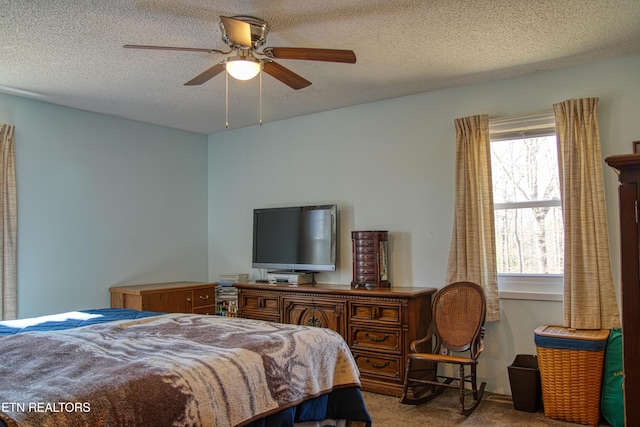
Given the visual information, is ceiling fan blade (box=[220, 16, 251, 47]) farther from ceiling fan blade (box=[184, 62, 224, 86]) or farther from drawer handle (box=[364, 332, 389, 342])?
drawer handle (box=[364, 332, 389, 342])

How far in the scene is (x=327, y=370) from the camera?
A: 8.50ft

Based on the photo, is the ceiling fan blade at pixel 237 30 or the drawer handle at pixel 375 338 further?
the drawer handle at pixel 375 338

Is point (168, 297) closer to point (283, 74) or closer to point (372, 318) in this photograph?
point (372, 318)

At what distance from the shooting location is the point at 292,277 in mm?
4758

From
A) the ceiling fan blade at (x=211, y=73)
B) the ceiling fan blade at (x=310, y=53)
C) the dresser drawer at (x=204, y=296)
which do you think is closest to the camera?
the ceiling fan blade at (x=310, y=53)

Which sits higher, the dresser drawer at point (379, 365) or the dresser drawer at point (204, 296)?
the dresser drawer at point (204, 296)

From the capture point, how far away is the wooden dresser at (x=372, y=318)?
392 cm

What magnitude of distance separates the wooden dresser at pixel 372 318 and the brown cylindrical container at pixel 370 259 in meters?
0.12

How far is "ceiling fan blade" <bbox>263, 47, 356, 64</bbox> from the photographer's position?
267 centimetres

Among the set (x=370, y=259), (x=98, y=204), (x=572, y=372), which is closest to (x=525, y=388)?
(x=572, y=372)

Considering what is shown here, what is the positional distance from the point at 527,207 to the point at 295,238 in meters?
2.16

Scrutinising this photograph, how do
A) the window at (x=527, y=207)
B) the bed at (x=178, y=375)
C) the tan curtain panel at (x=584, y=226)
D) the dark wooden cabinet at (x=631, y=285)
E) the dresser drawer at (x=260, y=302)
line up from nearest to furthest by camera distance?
the dark wooden cabinet at (x=631, y=285) → the bed at (x=178, y=375) → the tan curtain panel at (x=584, y=226) → the window at (x=527, y=207) → the dresser drawer at (x=260, y=302)

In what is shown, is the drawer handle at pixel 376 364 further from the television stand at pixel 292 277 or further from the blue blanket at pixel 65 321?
the blue blanket at pixel 65 321

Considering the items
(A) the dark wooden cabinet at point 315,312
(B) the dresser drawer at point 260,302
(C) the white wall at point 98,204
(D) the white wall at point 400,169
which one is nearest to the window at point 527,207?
(D) the white wall at point 400,169
